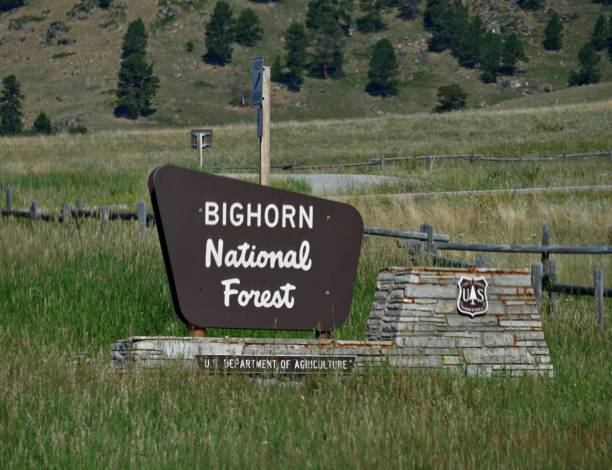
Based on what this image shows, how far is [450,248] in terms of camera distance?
13594 millimetres

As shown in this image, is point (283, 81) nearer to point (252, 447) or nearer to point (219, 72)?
point (219, 72)

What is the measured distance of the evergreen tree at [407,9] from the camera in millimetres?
193500

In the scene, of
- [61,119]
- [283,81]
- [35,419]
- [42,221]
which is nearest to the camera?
[35,419]

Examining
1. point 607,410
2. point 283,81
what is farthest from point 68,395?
point 283,81

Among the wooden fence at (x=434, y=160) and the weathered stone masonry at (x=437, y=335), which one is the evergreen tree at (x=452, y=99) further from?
the weathered stone masonry at (x=437, y=335)

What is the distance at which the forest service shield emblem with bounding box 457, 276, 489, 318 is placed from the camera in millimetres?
7371

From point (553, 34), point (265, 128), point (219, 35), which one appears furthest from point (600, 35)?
point (265, 128)

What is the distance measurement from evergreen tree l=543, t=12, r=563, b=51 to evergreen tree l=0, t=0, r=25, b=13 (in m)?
85.2

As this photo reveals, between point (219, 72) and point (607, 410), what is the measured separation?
168 meters

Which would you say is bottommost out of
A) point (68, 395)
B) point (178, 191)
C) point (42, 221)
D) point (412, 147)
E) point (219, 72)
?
point (219, 72)

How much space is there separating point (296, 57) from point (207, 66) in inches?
573

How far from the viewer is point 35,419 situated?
19.6 ft

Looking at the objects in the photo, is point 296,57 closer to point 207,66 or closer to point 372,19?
point 207,66

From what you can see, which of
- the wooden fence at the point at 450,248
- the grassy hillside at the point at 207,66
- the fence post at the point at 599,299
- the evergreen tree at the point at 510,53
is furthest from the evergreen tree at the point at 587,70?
the fence post at the point at 599,299
